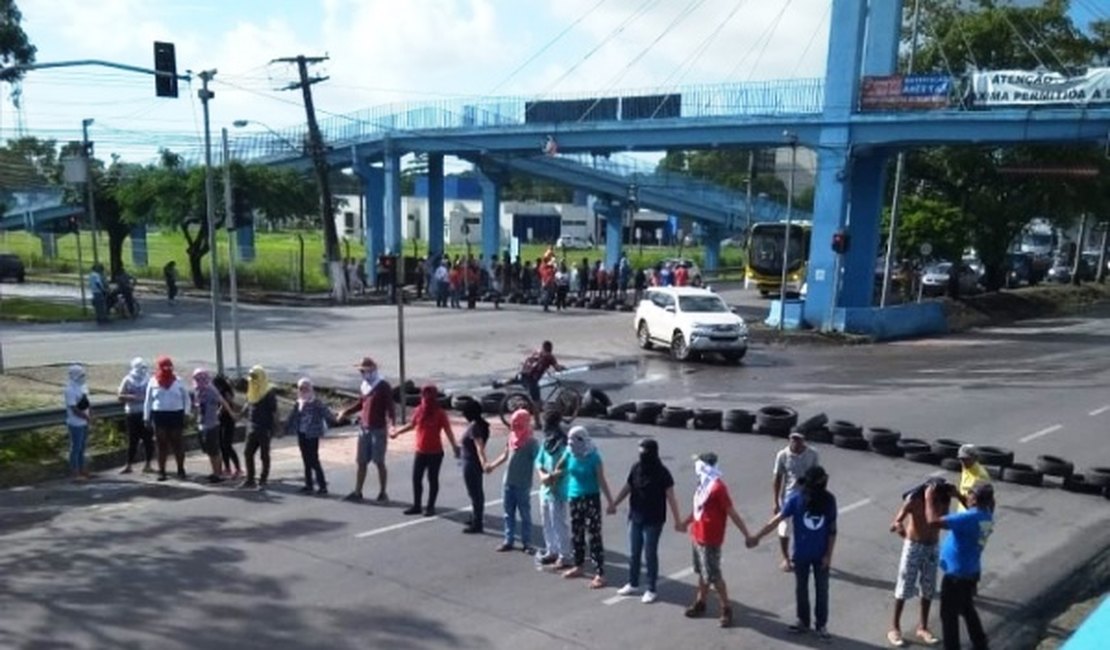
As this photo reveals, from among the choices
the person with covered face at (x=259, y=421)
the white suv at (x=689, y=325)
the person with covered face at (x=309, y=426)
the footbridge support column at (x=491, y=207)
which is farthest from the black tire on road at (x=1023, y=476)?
the footbridge support column at (x=491, y=207)

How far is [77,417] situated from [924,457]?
38.1 ft

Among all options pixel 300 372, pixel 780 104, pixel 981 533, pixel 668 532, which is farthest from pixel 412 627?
pixel 780 104

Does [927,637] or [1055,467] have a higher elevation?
[1055,467]

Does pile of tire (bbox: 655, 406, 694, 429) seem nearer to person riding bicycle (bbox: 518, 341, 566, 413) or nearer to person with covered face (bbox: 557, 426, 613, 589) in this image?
person riding bicycle (bbox: 518, 341, 566, 413)

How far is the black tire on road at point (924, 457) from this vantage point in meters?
14.9

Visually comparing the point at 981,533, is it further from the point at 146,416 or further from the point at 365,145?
the point at 365,145

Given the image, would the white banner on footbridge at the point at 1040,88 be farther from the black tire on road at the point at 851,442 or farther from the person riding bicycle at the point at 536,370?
the person riding bicycle at the point at 536,370

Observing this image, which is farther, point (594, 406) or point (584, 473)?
point (594, 406)

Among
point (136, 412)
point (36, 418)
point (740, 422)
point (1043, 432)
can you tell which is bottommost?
point (1043, 432)

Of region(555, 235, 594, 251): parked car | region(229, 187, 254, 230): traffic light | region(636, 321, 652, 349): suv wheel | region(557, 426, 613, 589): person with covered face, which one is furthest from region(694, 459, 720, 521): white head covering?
region(555, 235, 594, 251): parked car

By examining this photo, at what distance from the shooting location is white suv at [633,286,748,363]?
2584 centimetres

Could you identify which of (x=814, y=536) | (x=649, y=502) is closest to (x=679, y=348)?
(x=649, y=502)

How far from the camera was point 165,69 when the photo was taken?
2145cm

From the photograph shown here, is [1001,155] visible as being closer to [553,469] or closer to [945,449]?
[945,449]
